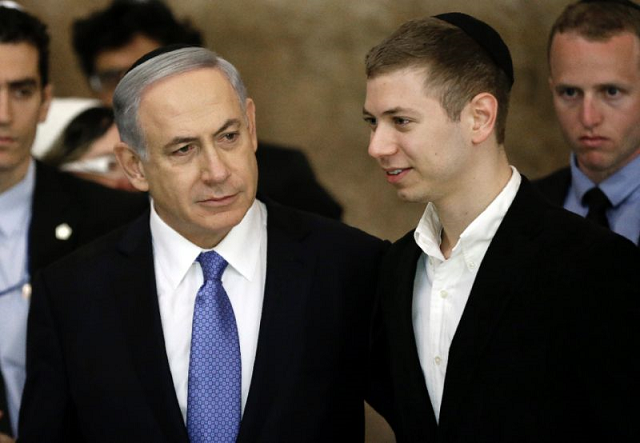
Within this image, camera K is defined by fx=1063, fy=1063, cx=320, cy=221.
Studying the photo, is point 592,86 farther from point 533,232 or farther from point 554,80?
point 533,232

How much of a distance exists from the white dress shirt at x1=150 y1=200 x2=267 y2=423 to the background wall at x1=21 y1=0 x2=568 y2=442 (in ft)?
7.31

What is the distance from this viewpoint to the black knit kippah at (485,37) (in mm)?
2193

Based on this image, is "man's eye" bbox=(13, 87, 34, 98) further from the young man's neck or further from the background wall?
the background wall

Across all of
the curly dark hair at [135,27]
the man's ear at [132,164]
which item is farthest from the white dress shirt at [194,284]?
the curly dark hair at [135,27]

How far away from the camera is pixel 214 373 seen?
2387 millimetres

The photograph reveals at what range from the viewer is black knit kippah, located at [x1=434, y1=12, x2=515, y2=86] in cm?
219

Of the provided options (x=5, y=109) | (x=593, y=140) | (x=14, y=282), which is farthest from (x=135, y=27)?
(x=593, y=140)

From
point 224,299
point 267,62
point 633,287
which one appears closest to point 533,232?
point 633,287

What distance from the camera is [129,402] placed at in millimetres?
2412

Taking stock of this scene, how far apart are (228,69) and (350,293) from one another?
1.96 feet

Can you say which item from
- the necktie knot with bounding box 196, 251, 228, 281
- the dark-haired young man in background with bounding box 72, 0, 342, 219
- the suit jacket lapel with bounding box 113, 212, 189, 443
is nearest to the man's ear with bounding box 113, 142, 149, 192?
the suit jacket lapel with bounding box 113, 212, 189, 443

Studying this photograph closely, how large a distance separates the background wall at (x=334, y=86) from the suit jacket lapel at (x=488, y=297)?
8.10 ft

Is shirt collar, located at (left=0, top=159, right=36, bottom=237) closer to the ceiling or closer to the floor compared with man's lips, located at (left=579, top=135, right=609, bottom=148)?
closer to the floor

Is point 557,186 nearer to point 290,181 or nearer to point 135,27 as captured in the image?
point 290,181
